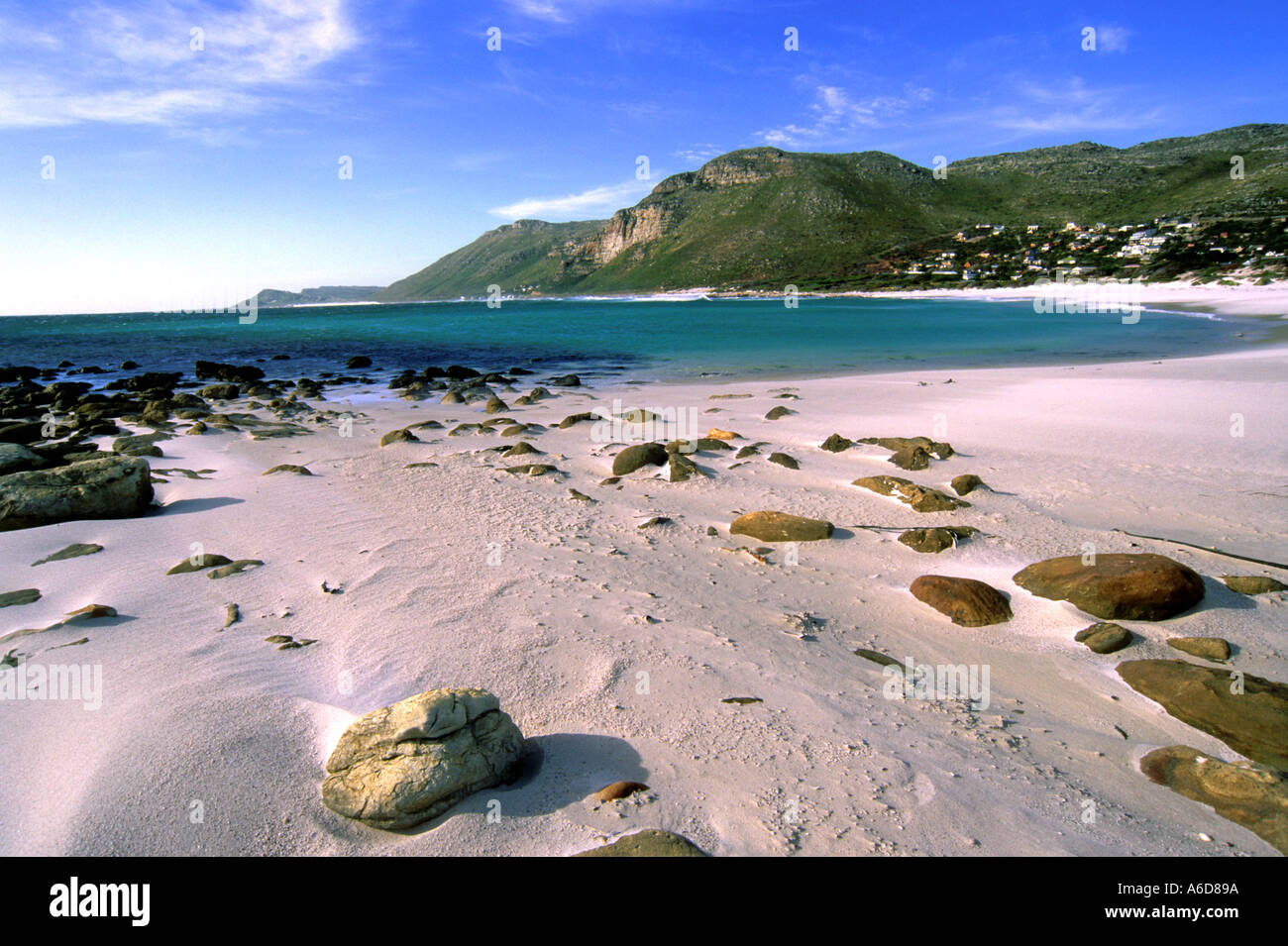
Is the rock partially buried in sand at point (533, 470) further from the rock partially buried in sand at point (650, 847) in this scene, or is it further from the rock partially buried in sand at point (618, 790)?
the rock partially buried in sand at point (650, 847)

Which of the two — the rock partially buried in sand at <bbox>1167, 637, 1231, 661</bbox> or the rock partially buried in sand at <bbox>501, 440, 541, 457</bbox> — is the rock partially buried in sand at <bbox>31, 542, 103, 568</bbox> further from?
the rock partially buried in sand at <bbox>1167, 637, 1231, 661</bbox>

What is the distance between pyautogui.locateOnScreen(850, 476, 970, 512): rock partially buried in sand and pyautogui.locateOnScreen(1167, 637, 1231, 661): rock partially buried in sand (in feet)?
9.21

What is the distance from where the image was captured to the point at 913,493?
24.4 ft

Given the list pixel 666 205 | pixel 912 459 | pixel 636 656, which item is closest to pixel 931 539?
pixel 912 459

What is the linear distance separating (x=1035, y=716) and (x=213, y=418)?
1553cm

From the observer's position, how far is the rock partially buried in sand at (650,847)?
2662 millimetres

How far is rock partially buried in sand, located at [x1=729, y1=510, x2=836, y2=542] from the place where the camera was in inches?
255

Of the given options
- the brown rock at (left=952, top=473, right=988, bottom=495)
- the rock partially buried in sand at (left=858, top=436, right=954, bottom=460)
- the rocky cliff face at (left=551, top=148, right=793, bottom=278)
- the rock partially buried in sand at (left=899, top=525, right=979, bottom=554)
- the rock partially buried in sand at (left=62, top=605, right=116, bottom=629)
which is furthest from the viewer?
the rocky cliff face at (left=551, top=148, right=793, bottom=278)

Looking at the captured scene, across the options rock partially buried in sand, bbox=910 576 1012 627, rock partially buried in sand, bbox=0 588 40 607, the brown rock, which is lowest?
rock partially buried in sand, bbox=910 576 1012 627

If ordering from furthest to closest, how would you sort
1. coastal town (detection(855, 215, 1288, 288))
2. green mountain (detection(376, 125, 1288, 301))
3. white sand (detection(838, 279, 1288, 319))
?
green mountain (detection(376, 125, 1288, 301)), coastal town (detection(855, 215, 1288, 288)), white sand (detection(838, 279, 1288, 319))

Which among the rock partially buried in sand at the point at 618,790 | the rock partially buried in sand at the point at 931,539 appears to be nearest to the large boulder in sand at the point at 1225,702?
the rock partially buried in sand at the point at 931,539

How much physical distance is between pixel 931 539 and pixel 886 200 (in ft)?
441

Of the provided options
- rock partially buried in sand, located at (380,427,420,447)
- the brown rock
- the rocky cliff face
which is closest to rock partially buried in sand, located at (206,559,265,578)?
rock partially buried in sand, located at (380,427,420,447)
